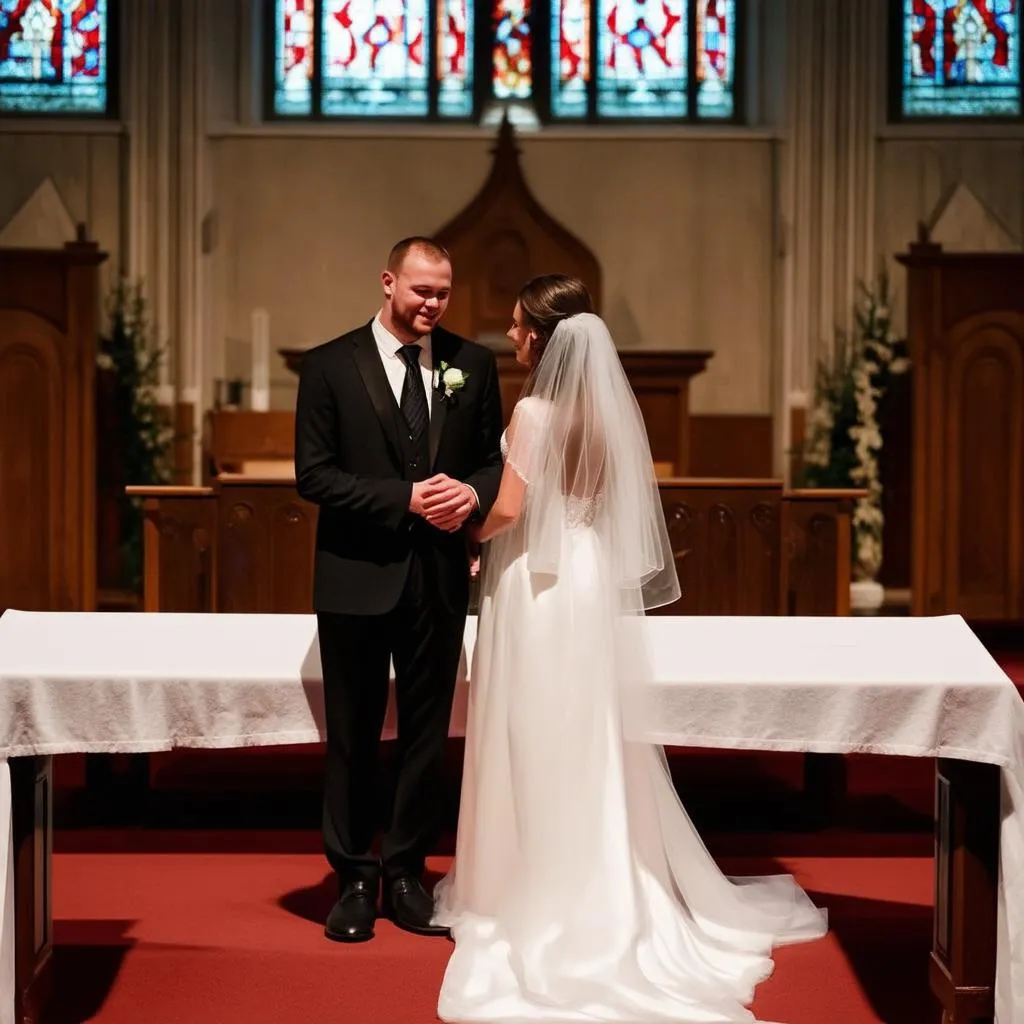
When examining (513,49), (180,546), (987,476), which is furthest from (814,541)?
(513,49)

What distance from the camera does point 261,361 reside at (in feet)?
34.2

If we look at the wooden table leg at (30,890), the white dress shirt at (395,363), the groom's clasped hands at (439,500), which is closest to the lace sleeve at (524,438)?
the groom's clasped hands at (439,500)

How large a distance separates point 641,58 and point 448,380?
8.14 metres

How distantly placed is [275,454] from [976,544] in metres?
4.68

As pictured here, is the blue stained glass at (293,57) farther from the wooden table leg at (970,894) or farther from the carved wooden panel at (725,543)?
the wooden table leg at (970,894)

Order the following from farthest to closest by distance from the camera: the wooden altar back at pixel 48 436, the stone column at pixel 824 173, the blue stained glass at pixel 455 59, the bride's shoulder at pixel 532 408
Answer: the blue stained glass at pixel 455 59 < the stone column at pixel 824 173 < the wooden altar back at pixel 48 436 < the bride's shoulder at pixel 532 408

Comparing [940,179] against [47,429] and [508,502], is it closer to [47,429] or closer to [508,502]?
[47,429]

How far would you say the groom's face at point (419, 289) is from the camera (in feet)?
11.5

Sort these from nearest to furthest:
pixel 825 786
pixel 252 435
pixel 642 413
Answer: pixel 825 786 → pixel 642 413 → pixel 252 435

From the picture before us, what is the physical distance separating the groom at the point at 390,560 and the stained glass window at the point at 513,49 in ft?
25.7

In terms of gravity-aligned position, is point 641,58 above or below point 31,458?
above

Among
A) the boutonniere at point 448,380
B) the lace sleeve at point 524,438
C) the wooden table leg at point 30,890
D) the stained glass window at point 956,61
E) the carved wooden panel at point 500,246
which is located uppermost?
the stained glass window at point 956,61

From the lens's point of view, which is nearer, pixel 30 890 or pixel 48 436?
pixel 30 890

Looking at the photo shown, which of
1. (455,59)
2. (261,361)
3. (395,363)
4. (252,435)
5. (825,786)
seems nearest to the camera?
(395,363)
